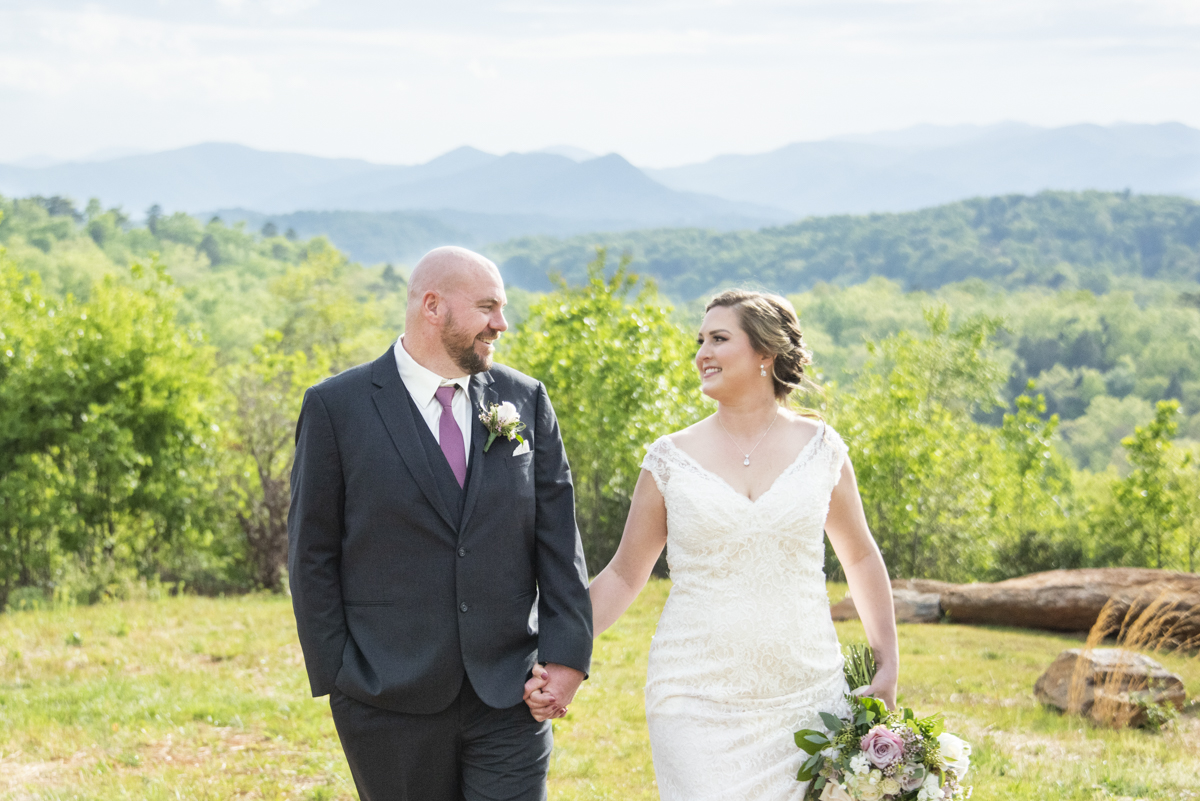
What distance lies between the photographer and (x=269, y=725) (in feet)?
24.0

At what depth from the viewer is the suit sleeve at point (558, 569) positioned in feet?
11.3

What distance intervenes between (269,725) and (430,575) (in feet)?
15.5

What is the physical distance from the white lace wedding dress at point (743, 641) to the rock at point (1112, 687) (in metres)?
5.85

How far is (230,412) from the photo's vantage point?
17672 mm

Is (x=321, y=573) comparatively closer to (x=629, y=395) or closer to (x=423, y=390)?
(x=423, y=390)

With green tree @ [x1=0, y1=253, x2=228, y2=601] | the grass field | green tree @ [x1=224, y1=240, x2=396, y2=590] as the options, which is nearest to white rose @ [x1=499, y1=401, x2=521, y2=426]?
the grass field

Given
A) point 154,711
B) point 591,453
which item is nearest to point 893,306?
point 591,453

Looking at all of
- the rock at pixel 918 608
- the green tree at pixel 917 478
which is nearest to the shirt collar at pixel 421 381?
the rock at pixel 918 608

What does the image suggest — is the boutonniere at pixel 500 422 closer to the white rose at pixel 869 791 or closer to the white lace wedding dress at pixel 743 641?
the white lace wedding dress at pixel 743 641

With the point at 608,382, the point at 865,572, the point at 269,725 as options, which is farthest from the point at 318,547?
the point at 608,382

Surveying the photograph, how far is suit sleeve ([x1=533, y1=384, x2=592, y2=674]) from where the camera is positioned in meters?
3.43

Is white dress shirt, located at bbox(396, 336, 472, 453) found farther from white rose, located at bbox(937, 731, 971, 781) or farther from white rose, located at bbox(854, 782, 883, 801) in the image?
white rose, located at bbox(937, 731, 971, 781)

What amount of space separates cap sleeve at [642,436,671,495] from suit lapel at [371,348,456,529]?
824 mm

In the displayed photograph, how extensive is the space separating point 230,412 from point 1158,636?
1447 cm
